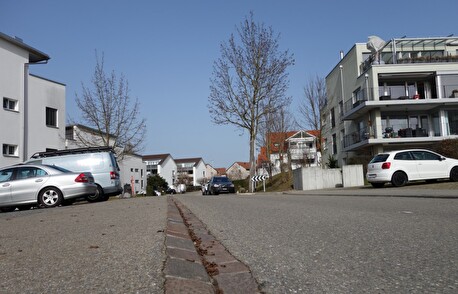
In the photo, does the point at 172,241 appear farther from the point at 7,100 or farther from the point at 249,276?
the point at 7,100

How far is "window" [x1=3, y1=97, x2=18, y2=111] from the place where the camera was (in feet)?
88.9

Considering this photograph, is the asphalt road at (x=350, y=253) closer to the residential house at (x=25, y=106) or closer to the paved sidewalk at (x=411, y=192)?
the paved sidewalk at (x=411, y=192)

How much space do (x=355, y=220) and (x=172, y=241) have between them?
3438 mm

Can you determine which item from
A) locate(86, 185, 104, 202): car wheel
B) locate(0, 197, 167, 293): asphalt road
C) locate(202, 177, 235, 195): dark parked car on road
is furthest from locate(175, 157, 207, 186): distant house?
locate(0, 197, 167, 293): asphalt road

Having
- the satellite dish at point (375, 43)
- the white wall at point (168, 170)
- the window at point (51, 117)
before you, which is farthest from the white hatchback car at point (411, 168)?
the white wall at point (168, 170)

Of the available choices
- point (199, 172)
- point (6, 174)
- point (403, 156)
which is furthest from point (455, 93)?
point (199, 172)

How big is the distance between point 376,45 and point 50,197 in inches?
1251

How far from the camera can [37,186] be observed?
14180 mm

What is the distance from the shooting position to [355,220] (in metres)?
6.87

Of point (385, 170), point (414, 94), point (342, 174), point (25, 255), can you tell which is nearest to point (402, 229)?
point (25, 255)

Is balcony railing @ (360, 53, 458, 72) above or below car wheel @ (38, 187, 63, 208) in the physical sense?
above

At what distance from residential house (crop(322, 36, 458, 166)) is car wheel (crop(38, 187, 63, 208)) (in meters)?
23.7

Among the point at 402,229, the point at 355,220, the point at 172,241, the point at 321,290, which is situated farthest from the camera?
the point at 355,220

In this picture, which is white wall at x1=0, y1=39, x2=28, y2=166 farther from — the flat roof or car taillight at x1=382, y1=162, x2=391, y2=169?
car taillight at x1=382, y1=162, x2=391, y2=169
